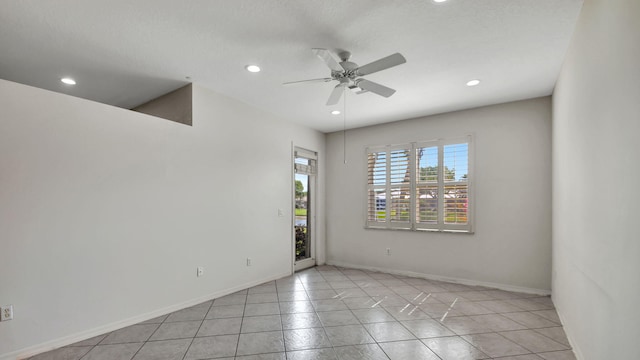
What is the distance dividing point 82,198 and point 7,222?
1.73 ft

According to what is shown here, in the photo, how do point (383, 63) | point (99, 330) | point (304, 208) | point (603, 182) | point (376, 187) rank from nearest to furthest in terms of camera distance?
point (603, 182) → point (383, 63) → point (99, 330) → point (376, 187) → point (304, 208)

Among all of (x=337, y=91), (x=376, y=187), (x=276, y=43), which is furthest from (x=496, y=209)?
(x=276, y=43)

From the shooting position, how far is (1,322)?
2318 mm

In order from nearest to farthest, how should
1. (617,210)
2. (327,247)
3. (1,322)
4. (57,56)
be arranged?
1. (617,210)
2. (1,322)
3. (57,56)
4. (327,247)

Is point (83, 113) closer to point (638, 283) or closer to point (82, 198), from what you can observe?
point (82, 198)

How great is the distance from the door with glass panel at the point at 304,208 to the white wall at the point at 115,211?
3.40 feet

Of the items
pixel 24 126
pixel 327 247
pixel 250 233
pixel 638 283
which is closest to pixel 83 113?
pixel 24 126

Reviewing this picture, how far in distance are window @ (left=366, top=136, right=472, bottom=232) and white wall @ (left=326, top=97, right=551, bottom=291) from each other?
0.15 m

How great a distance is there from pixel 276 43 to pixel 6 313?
3166mm

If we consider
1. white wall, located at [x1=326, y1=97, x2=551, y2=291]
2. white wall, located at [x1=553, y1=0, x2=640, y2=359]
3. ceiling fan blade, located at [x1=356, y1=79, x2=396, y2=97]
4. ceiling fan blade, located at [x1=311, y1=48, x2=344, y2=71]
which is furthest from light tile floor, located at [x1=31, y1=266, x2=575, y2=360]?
ceiling fan blade, located at [x1=311, y1=48, x2=344, y2=71]

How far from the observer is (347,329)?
2.96 m

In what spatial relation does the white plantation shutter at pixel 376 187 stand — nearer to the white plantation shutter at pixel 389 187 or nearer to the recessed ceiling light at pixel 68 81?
the white plantation shutter at pixel 389 187

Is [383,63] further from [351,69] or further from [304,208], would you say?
[304,208]

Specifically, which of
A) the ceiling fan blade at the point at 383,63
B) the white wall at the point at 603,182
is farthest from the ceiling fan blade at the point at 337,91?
the white wall at the point at 603,182
